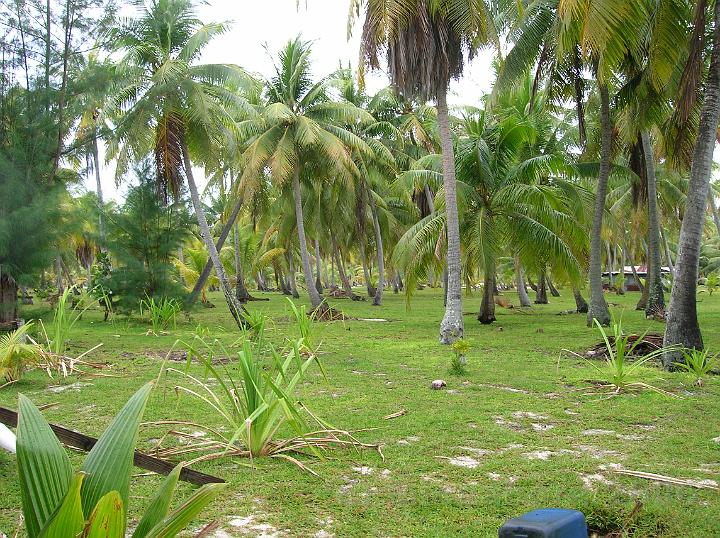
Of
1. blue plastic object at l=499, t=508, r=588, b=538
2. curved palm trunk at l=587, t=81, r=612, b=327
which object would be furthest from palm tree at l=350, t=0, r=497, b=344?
blue plastic object at l=499, t=508, r=588, b=538

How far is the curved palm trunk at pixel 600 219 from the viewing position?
1418 centimetres

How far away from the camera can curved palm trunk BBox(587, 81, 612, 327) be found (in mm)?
14180

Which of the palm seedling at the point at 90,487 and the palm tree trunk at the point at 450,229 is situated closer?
the palm seedling at the point at 90,487

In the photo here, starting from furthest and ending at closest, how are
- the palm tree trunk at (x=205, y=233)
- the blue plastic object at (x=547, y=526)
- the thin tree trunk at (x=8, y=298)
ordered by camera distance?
the palm tree trunk at (x=205, y=233) < the thin tree trunk at (x=8, y=298) < the blue plastic object at (x=547, y=526)

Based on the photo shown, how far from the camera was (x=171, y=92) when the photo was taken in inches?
622

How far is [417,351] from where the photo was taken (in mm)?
11078

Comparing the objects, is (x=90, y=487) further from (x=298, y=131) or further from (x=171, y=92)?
(x=298, y=131)

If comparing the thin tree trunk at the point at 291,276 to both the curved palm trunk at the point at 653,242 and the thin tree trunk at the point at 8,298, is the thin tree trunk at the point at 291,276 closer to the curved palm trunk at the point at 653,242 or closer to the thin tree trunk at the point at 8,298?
the curved palm trunk at the point at 653,242

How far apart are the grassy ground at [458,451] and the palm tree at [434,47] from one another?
3.23 metres

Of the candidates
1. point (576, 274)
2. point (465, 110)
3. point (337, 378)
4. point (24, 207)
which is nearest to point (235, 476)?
point (337, 378)

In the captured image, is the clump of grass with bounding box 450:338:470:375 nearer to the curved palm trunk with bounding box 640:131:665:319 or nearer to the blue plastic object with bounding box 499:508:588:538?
the blue plastic object with bounding box 499:508:588:538

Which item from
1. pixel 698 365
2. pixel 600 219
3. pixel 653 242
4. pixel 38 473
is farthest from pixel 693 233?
pixel 38 473

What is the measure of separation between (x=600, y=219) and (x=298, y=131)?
9197mm

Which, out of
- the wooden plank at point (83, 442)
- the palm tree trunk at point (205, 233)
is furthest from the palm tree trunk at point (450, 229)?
the wooden plank at point (83, 442)
